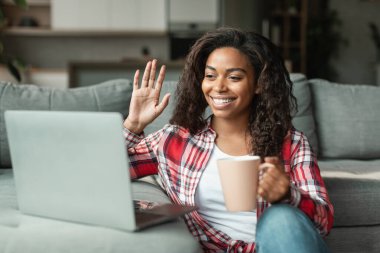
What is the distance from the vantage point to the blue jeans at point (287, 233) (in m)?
1.31

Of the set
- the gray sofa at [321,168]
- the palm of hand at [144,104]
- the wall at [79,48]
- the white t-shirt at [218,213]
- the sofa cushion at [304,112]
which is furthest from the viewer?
the wall at [79,48]

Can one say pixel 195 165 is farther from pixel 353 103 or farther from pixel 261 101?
pixel 353 103

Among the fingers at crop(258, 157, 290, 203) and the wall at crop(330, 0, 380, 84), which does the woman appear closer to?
the fingers at crop(258, 157, 290, 203)

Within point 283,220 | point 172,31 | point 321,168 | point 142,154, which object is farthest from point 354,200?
point 172,31

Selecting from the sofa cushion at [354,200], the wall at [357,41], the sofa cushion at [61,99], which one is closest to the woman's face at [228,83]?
the sofa cushion at [354,200]

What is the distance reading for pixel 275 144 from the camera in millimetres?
1639

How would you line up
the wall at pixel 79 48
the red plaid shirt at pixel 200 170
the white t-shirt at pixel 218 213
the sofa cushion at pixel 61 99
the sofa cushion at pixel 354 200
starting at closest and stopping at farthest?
the red plaid shirt at pixel 200 170 < the white t-shirt at pixel 218 213 < the sofa cushion at pixel 354 200 < the sofa cushion at pixel 61 99 < the wall at pixel 79 48

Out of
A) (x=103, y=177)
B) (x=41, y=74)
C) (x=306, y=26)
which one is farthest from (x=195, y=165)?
(x=306, y=26)

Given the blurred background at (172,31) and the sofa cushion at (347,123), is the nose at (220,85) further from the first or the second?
the blurred background at (172,31)

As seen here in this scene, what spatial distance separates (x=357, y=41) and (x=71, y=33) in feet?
12.1

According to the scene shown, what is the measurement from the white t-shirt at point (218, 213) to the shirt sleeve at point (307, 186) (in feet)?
0.49

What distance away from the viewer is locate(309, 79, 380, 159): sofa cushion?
2.70m

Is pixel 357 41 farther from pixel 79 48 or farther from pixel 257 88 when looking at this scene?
pixel 257 88

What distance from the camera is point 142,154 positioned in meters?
1.80
